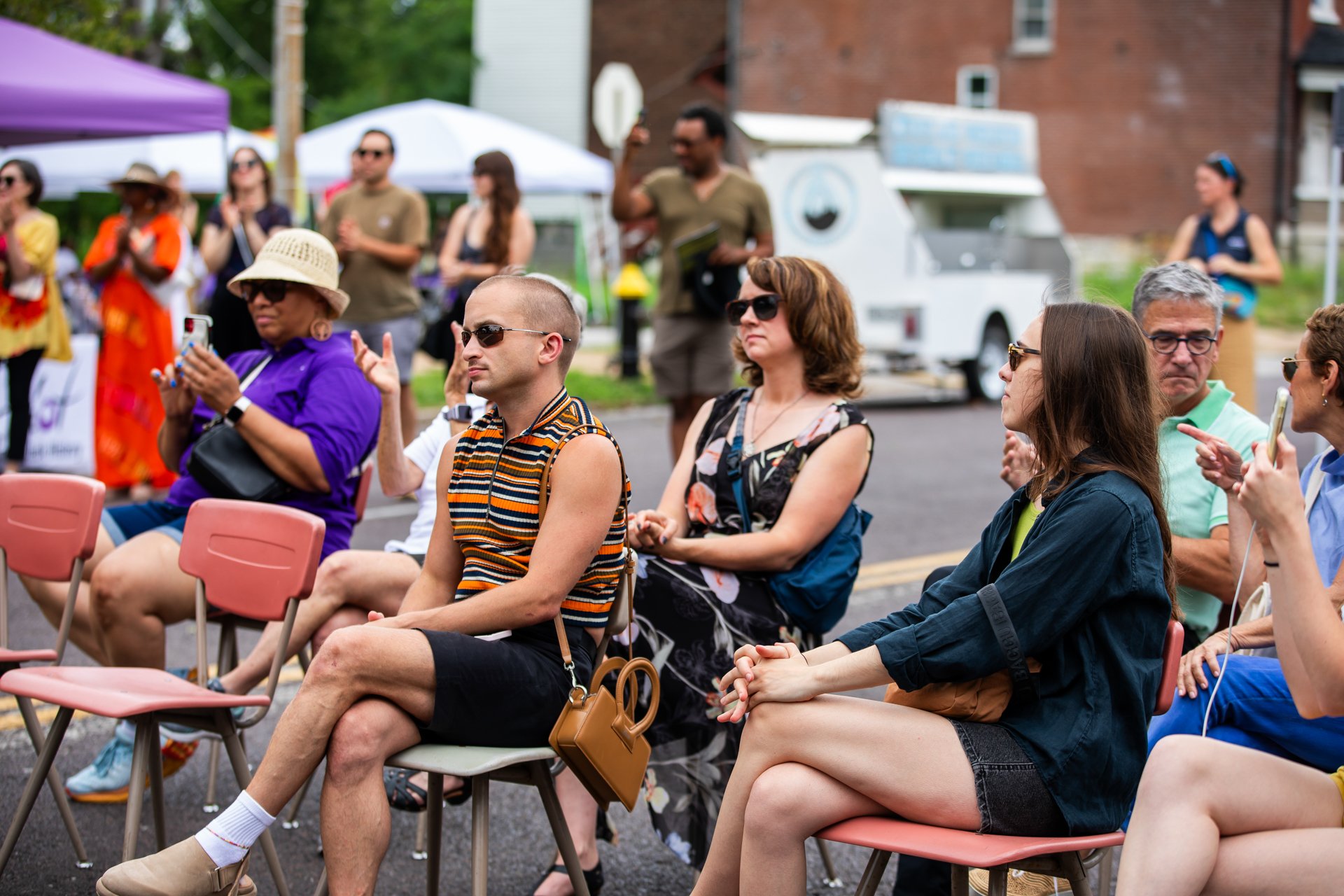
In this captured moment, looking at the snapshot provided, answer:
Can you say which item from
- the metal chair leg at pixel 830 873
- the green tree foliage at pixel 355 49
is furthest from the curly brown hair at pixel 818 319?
the green tree foliage at pixel 355 49

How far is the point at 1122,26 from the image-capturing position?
98.9 feet

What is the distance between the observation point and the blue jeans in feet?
9.12

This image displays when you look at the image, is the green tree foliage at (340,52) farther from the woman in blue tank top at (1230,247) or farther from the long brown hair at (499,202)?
the woman in blue tank top at (1230,247)

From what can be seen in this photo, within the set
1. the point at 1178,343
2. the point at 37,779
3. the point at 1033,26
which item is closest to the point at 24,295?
the point at 37,779

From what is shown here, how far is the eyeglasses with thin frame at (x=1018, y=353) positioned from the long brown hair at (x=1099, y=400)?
43 millimetres

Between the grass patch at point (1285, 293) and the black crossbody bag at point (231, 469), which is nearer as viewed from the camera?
the black crossbody bag at point (231, 469)

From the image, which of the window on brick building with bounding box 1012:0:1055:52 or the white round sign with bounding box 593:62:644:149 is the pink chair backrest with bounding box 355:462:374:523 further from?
A: the window on brick building with bounding box 1012:0:1055:52

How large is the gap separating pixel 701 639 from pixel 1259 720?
1.40 metres

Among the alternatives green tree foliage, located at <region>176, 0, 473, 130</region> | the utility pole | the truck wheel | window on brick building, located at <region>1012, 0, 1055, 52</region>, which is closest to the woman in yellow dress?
the utility pole

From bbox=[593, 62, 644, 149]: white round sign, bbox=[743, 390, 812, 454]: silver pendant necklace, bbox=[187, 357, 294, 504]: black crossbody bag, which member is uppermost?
bbox=[593, 62, 644, 149]: white round sign

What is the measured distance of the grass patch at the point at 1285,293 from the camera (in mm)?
24734

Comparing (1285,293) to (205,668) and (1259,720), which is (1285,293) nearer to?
(1259,720)

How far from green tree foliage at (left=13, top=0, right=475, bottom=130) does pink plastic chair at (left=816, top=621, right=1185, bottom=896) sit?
3043 cm

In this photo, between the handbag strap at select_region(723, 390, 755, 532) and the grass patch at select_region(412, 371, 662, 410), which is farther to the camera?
the grass patch at select_region(412, 371, 662, 410)
